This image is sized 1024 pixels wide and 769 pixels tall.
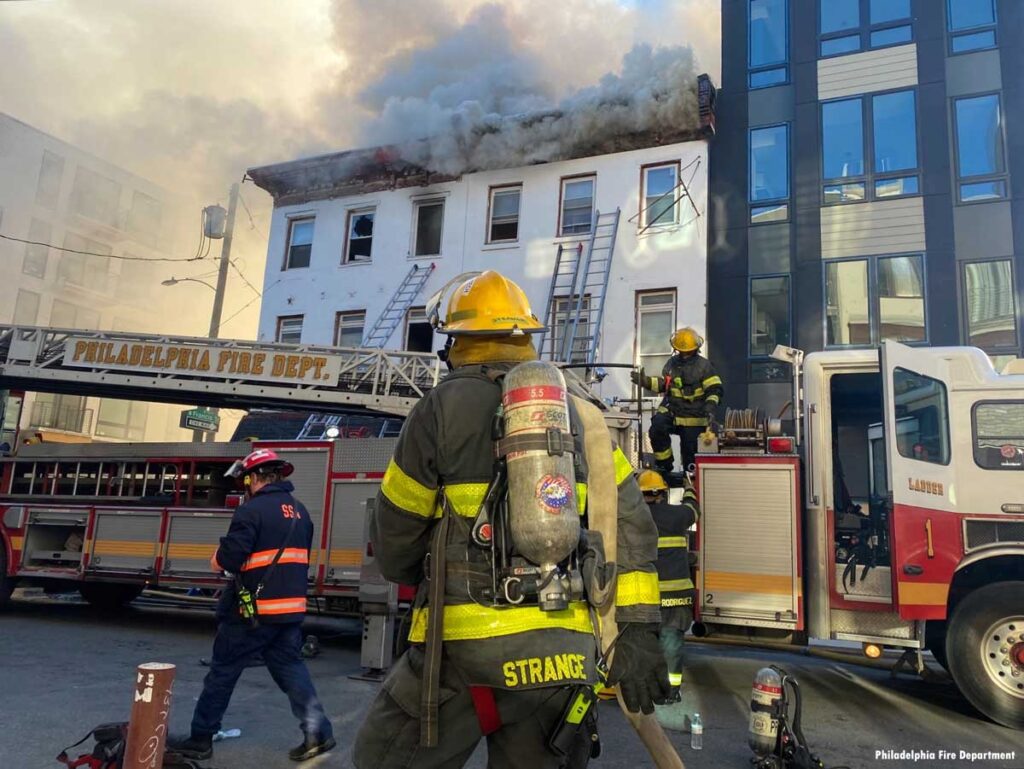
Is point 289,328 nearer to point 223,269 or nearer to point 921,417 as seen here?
point 223,269

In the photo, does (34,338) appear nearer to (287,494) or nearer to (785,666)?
(287,494)

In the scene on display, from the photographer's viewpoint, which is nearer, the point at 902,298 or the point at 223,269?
the point at 902,298

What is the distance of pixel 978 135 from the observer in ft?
39.1

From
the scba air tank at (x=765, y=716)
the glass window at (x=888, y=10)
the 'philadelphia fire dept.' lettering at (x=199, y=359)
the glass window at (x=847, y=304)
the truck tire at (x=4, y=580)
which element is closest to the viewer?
the scba air tank at (x=765, y=716)

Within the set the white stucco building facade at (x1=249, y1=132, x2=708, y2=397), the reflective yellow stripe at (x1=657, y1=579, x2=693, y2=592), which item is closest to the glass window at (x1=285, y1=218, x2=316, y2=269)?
the white stucco building facade at (x1=249, y1=132, x2=708, y2=397)

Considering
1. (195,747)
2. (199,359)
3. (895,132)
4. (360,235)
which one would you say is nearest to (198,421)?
(199,359)

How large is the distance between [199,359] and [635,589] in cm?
856

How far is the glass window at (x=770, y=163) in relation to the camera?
12.8 m

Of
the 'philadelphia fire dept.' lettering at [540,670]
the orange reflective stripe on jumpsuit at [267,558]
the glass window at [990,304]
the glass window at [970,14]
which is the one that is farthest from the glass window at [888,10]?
the 'philadelphia fire dept.' lettering at [540,670]

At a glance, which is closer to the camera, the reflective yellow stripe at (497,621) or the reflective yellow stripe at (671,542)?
the reflective yellow stripe at (497,621)

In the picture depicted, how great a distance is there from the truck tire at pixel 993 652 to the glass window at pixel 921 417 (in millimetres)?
991

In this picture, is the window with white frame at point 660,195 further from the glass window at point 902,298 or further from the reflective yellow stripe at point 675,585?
the reflective yellow stripe at point 675,585

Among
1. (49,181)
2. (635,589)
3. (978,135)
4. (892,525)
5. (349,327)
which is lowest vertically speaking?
(635,589)

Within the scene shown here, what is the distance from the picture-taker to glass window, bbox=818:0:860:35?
13.0 meters
